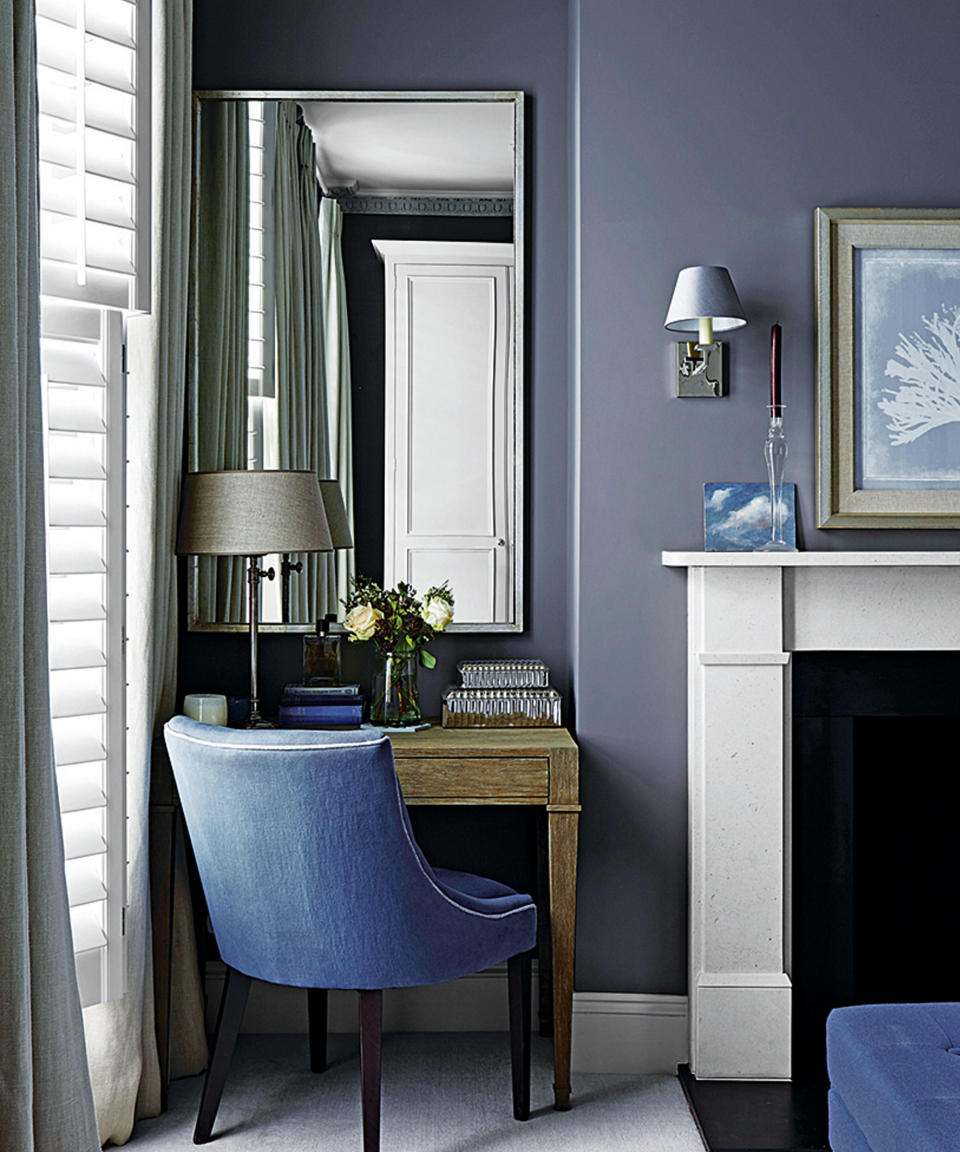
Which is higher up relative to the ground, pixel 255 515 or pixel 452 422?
pixel 452 422

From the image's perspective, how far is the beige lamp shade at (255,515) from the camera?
106 inches

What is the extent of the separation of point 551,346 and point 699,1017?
5.75 ft

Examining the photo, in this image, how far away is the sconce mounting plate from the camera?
2.87 metres

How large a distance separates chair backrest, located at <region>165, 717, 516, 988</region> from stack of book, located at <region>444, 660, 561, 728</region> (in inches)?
25.2

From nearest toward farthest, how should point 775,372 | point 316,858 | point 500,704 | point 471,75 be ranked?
1. point 316,858
2. point 775,372
3. point 500,704
4. point 471,75

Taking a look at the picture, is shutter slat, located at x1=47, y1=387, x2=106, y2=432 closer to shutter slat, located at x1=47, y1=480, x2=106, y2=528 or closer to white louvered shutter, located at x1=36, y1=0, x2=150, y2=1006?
white louvered shutter, located at x1=36, y1=0, x2=150, y2=1006

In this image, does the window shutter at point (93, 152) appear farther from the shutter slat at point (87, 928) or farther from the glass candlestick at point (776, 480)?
the glass candlestick at point (776, 480)

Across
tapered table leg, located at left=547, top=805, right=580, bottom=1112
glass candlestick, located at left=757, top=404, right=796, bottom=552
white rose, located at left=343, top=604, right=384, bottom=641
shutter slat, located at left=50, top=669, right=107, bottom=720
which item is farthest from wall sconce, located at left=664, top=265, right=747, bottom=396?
shutter slat, located at left=50, top=669, right=107, bottom=720

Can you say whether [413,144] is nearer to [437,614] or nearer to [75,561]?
[437,614]

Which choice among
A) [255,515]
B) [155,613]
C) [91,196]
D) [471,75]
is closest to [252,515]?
[255,515]

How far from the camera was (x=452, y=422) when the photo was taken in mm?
3156

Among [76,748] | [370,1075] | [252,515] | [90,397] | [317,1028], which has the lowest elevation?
[317,1028]

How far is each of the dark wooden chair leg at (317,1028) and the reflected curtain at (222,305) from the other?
986 millimetres

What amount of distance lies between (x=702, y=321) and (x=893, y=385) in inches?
20.0
